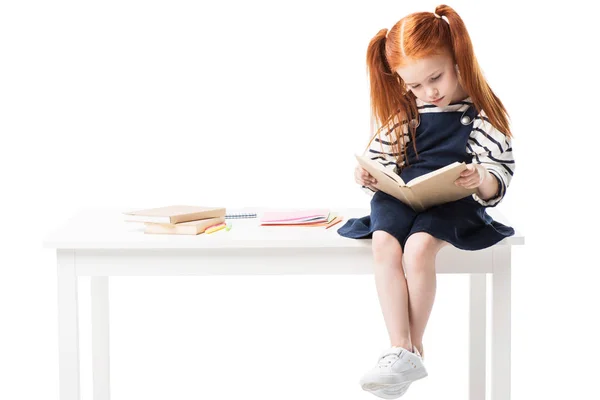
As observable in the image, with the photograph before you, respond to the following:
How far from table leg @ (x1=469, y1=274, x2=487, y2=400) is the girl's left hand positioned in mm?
635

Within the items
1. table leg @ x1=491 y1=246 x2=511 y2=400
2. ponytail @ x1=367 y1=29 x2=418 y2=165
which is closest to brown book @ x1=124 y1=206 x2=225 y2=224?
ponytail @ x1=367 y1=29 x2=418 y2=165

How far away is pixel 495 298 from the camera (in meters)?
3.44

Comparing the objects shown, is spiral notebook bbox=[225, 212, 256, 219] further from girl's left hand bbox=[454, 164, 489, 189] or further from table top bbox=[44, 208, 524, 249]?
girl's left hand bbox=[454, 164, 489, 189]

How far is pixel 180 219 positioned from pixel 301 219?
14.0 inches

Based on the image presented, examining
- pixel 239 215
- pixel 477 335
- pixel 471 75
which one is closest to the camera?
pixel 471 75

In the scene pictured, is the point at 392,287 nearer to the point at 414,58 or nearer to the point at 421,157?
the point at 421,157

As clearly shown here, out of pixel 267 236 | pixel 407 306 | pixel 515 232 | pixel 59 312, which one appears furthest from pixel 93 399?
pixel 515 232

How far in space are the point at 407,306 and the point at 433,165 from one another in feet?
1.35

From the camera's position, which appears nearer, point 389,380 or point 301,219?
point 389,380

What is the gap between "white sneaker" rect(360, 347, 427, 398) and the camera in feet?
10.6

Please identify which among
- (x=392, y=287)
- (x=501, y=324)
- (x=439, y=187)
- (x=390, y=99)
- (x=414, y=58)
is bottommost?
(x=501, y=324)

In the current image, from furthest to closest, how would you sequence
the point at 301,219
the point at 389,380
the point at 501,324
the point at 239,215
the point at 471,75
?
1. the point at 239,215
2. the point at 301,219
3. the point at 501,324
4. the point at 471,75
5. the point at 389,380

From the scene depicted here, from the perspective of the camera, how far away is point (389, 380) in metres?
3.22

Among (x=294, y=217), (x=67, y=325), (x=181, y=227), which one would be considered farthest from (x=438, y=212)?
(x=67, y=325)
